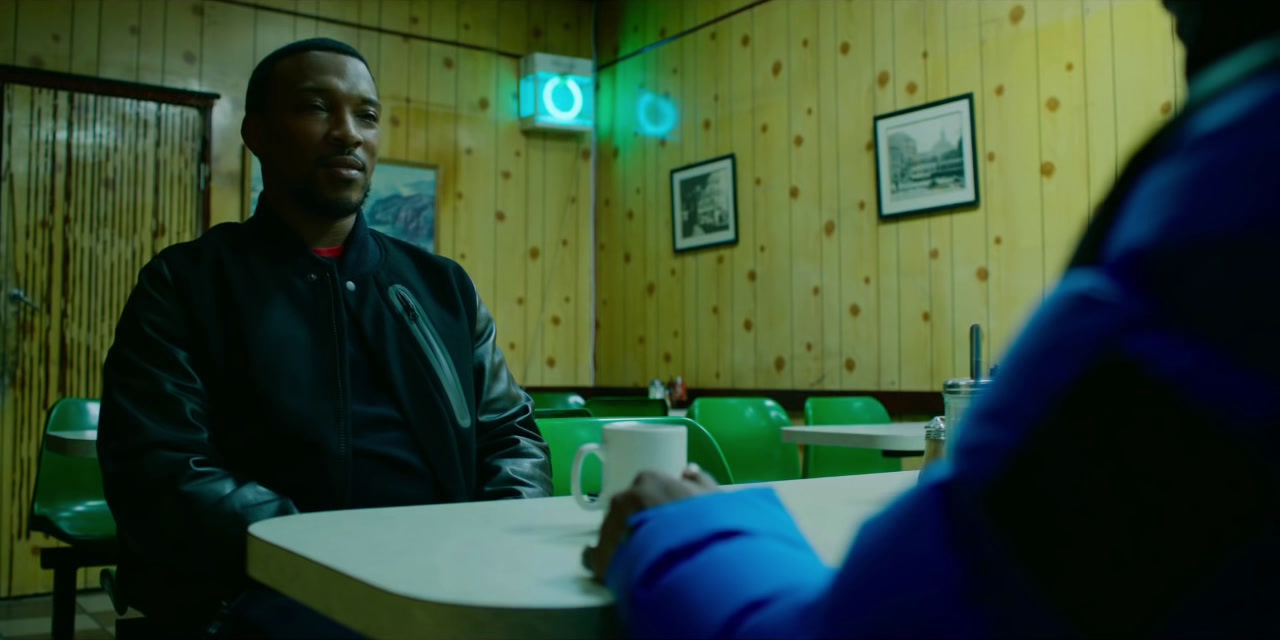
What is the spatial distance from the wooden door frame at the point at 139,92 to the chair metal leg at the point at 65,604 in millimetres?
2773

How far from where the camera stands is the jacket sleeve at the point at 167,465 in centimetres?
134

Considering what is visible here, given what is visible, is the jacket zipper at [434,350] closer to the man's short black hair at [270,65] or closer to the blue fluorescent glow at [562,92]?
the man's short black hair at [270,65]

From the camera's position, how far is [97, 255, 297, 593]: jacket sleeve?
1344mm

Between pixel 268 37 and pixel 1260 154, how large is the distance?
5.72 metres

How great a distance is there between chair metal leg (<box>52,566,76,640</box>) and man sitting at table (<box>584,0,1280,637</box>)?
109 inches

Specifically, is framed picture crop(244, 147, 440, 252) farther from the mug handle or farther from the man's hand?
the man's hand

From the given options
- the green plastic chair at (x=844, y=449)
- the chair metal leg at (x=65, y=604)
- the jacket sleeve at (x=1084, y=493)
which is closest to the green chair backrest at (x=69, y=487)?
the chair metal leg at (x=65, y=604)

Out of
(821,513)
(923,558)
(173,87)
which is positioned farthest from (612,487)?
(173,87)

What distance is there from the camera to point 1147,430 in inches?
14.7

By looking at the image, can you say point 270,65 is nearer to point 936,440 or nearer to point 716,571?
point 936,440

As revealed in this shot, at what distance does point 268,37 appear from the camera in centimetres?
543

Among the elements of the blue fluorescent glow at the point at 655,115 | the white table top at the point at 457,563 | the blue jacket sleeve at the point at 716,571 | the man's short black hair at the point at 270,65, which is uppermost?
the blue fluorescent glow at the point at 655,115

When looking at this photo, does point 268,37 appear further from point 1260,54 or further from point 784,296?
point 1260,54

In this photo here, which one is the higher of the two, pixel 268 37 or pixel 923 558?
pixel 268 37
